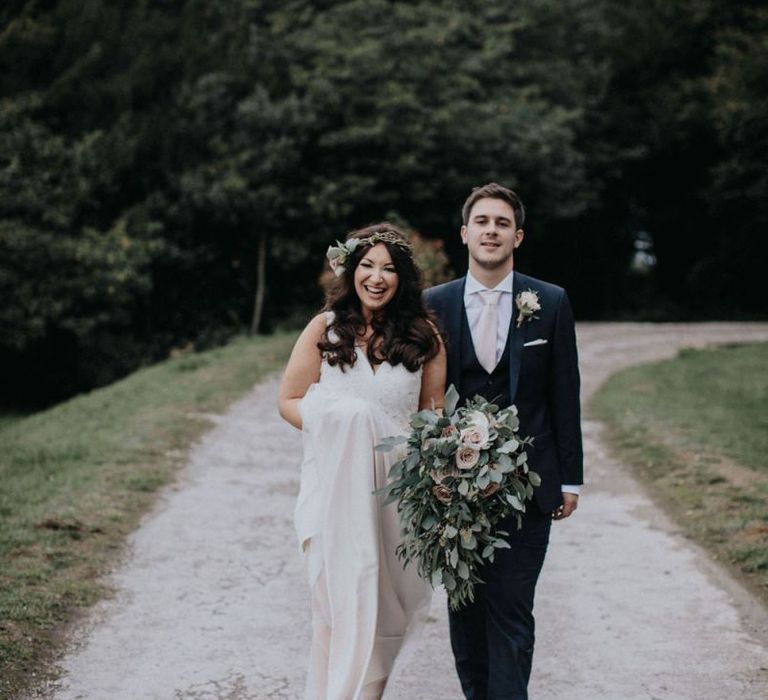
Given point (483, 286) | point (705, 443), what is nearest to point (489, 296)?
point (483, 286)

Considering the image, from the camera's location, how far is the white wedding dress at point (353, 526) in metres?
3.92

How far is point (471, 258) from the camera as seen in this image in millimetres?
3990

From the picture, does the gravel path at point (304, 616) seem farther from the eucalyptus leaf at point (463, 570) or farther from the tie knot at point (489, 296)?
the tie knot at point (489, 296)

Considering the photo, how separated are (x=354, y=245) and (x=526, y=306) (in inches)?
29.1

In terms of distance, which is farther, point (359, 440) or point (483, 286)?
point (483, 286)

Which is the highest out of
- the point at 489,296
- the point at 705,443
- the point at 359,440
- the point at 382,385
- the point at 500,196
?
the point at 500,196

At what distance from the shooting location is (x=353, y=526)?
13.0ft

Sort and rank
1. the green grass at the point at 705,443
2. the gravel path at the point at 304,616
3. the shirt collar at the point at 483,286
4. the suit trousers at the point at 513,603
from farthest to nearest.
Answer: the green grass at the point at 705,443 < the gravel path at the point at 304,616 < the shirt collar at the point at 483,286 < the suit trousers at the point at 513,603

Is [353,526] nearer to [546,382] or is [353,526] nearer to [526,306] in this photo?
[546,382]

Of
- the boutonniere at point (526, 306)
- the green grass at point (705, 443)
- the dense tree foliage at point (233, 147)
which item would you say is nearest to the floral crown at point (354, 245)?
the boutonniere at point (526, 306)

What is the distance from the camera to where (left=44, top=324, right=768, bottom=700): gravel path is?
4.62 metres

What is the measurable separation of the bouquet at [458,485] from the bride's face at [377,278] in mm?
513

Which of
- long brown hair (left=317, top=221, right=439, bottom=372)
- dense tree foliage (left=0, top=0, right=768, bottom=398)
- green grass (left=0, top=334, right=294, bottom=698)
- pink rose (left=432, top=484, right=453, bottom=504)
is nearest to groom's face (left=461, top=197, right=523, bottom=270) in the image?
long brown hair (left=317, top=221, right=439, bottom=372)

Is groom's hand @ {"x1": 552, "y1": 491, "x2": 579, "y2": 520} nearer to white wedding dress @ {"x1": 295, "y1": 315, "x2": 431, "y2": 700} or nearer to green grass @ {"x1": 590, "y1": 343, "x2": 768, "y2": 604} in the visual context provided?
white wedding dress @ {"x1": 295, "y1": 315, "x2": 431, "y2": 700}
